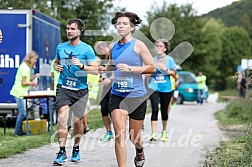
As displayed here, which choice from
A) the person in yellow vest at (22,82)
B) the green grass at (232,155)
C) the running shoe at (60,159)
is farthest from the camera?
the person in yellow vest at (22,82)

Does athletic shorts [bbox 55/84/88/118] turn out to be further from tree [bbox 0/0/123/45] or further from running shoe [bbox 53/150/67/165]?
tree [bbox 0/0/123/45]

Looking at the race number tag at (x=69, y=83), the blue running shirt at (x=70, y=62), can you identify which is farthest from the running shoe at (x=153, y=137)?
the race number tag at (x=69, y=83)

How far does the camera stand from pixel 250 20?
408 ft

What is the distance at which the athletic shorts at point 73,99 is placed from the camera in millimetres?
8926

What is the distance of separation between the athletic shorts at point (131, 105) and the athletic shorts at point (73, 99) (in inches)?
55.2

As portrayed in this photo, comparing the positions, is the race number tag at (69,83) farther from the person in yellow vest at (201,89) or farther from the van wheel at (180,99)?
the person in yellow vest at (201,89)

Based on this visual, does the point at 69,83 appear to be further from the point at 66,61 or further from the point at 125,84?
the point at 125,84

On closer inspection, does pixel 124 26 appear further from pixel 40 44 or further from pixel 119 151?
pixel 40 44

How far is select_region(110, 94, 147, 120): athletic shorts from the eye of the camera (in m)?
7.59

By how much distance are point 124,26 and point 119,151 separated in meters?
1.54

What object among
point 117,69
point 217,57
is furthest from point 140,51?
point 217,57

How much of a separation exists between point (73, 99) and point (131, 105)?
162cm

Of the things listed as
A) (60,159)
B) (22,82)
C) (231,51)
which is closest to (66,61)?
(60,159)

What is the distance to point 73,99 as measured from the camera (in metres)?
9.04
